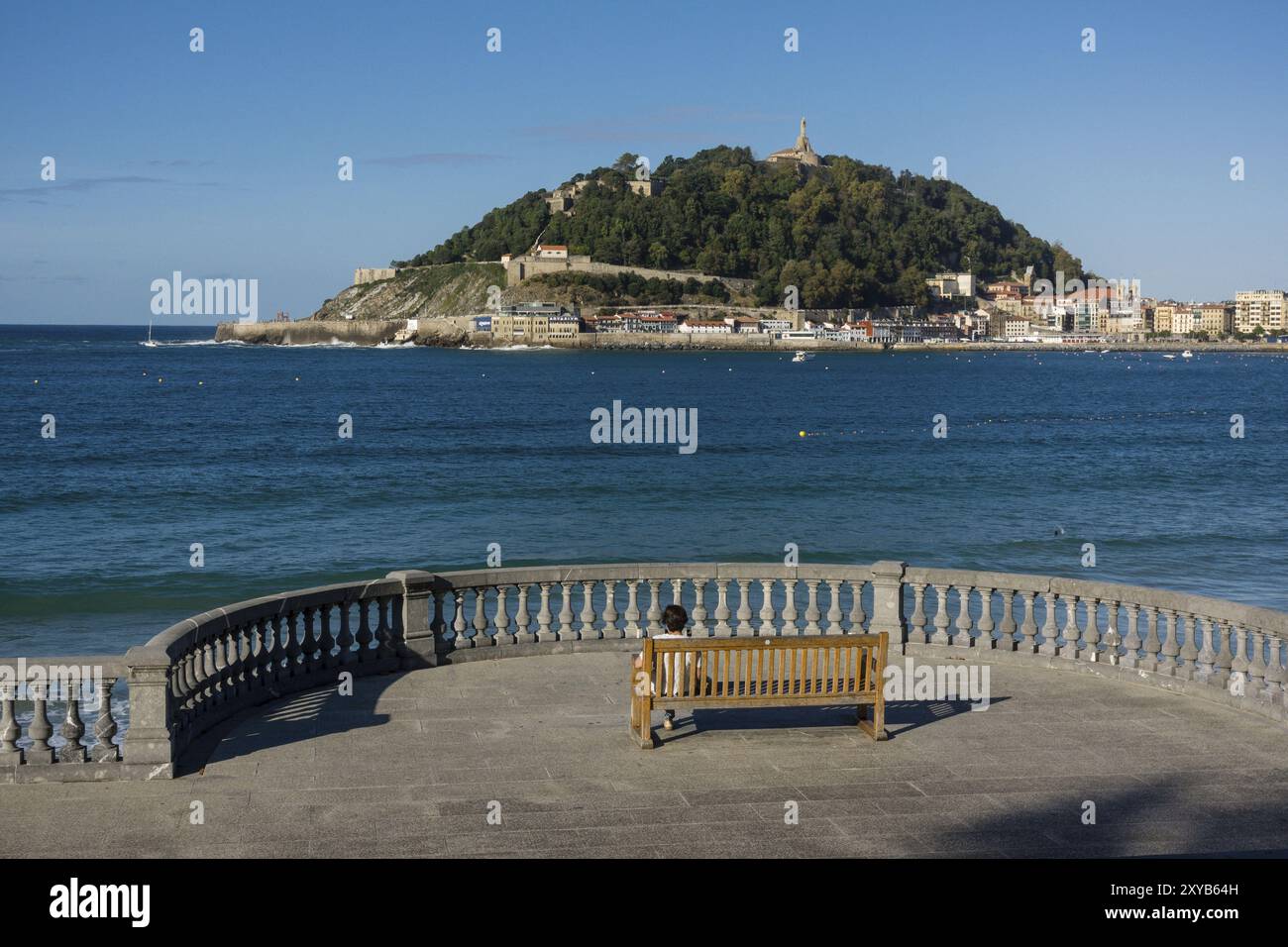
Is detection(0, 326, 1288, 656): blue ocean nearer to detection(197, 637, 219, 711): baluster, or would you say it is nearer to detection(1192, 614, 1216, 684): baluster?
detection(197, 637, 219, 711): baluster

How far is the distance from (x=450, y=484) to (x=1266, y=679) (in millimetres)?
41512

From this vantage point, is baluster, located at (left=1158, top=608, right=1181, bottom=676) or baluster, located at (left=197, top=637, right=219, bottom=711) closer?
baluster, located at (left=197, top=637, right=219, bottom=711)

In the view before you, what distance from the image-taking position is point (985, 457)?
210 ft

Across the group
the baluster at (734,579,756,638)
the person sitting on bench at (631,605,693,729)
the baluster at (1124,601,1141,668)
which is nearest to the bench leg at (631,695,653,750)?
the person sitting on bench at (631,605,693,729)

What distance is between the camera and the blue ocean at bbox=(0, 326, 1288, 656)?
30.6m

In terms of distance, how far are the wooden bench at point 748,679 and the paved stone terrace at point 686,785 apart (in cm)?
36

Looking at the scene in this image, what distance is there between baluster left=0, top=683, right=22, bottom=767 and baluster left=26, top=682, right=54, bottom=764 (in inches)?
3.5

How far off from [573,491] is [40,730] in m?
39.7

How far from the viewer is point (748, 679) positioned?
1005 centimetres

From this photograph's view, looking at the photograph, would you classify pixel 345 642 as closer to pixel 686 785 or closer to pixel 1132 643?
pixel 686 785

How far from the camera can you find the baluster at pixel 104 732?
9109mm

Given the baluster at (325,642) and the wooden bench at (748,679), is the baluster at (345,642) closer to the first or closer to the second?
the baluster at (325,642)

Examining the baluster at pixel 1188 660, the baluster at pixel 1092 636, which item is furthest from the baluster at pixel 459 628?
the baluster at pixel 1188 660

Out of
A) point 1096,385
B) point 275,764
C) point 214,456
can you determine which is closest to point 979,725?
point 275,764
